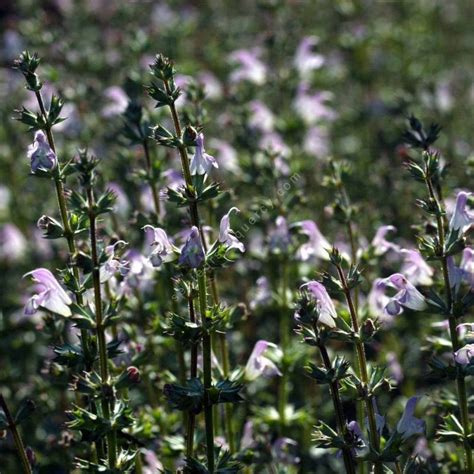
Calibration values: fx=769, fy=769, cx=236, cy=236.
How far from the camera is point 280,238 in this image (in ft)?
14.2

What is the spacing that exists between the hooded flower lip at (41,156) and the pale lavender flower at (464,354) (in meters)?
1.76

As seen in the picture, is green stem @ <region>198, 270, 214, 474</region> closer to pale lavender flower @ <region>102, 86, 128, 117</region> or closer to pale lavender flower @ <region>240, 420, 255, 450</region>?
pale lavender flower @ <region>240, 420, 255, 450</region>

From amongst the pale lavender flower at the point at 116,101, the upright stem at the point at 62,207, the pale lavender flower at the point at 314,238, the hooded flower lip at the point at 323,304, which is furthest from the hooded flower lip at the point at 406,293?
the pale lavender flower at the point at 116,101

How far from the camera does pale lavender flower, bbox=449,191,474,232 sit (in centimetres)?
324

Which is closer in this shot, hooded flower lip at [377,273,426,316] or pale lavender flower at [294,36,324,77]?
hooded flower lip at [377,273,426,316]

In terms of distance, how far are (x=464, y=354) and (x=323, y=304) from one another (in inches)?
23.3

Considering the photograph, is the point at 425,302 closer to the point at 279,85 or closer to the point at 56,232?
the point at 56,232

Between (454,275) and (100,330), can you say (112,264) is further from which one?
(454,275)

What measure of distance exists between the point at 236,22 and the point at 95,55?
79.3 inches

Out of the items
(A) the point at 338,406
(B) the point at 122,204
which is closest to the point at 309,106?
(B) the point at 122,204

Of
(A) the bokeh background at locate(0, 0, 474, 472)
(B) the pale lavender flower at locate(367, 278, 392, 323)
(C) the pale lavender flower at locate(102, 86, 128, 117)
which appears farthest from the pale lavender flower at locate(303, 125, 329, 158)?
(B) the pale lavender flower at locate(367, 278, 392, 323)

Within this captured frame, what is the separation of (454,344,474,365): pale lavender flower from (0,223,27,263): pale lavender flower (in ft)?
13.4

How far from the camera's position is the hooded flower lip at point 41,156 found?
2.99m

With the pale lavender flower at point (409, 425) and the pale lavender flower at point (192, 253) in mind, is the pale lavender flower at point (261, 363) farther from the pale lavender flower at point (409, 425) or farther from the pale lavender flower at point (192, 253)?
the pale lavender flower at point (192, 253)
